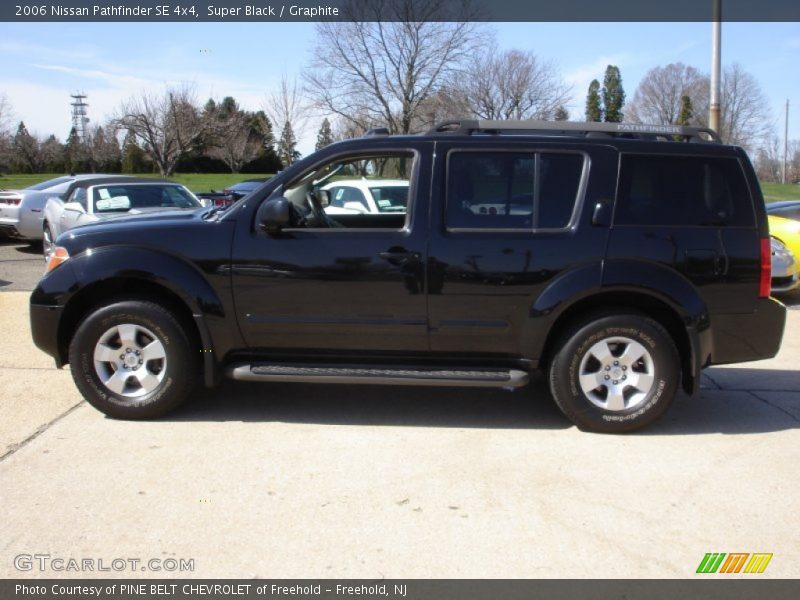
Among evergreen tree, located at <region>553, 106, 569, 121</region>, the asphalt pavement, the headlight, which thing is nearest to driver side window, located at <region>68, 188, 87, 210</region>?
the asphalt pavement

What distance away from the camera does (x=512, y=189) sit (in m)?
4.85

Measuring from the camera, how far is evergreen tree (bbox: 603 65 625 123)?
2328 inches

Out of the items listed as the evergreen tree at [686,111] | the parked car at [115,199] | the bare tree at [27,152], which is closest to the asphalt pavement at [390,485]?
the parked car at [115,199]

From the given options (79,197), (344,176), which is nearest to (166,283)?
(344,176)

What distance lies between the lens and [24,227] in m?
14.1

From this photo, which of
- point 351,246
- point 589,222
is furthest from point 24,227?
point 589,222

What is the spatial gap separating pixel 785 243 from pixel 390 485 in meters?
8.08

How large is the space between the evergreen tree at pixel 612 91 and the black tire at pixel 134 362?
58415 millimetres

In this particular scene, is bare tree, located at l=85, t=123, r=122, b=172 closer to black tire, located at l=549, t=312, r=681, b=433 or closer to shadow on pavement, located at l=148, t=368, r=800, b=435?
shadow on pavement, located at l=148, t=368, r=800, b=435

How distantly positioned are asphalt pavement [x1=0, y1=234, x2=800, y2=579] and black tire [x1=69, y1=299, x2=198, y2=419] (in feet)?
0.54

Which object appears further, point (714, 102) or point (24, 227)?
point (24, 227)

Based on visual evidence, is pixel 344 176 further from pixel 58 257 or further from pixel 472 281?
pixel 58 257
